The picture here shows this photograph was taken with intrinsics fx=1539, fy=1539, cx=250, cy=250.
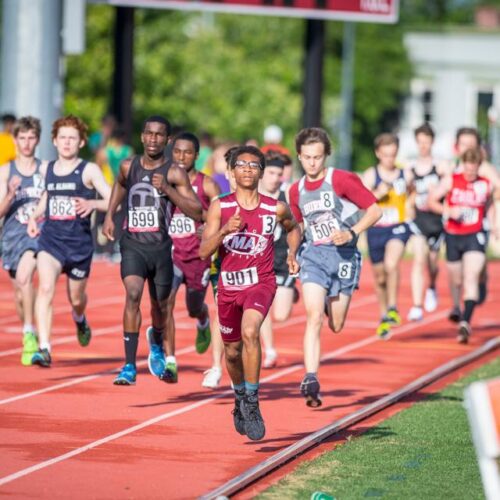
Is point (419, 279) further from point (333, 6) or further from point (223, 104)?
point (223, 104)

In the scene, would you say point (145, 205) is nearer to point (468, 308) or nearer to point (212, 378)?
point (212, 378)

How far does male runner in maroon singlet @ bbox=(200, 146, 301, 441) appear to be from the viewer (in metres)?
9.98

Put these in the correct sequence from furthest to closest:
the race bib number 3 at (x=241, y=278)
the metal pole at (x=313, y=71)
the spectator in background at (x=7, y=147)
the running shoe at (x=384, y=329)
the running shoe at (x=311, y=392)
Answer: the metal pole at (x=313, y=71), the spectator in background at (x=7, y=147), the running shoe at (x=384, y=329), the running shoe at (x=311, y=392), the race bib number 3 at (x=241, y=278)

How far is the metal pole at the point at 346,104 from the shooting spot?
270 ft

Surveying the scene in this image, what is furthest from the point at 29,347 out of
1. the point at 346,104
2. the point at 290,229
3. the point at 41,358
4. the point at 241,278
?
the point at 346,104

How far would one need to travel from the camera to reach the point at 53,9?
2348 cm

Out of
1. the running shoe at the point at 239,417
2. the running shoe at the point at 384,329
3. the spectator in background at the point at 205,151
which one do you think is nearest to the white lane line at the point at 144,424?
the running shoe at the point at 384,329

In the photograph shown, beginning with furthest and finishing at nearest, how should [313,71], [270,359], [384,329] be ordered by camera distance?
[313,71]
[384,329]
[270,359]

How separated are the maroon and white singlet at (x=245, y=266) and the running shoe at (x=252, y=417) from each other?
0.45 metres

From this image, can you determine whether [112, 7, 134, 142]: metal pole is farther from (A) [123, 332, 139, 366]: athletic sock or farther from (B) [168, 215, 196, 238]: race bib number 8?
(A) [123, 332, 139, 366]: athletic sock

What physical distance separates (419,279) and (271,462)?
31.0ft

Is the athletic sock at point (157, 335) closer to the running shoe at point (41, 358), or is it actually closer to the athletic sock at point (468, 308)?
the running shoe at point (41, 358)

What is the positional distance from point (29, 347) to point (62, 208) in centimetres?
133

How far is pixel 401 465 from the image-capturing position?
9.62 metres
